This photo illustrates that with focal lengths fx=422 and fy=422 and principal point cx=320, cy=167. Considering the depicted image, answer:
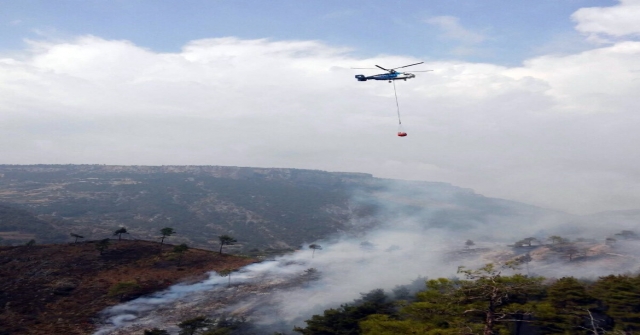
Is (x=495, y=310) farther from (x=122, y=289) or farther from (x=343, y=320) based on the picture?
(x=122, y=289)

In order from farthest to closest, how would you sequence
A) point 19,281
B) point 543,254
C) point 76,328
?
point 543,254, point 19,281, point 76,328

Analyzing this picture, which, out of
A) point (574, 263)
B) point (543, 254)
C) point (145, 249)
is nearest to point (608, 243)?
point (543, 254)

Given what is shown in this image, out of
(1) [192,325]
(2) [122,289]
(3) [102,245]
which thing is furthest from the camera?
(3) [102,245]

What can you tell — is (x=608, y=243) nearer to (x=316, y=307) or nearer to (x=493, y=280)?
(x=316, y=307)

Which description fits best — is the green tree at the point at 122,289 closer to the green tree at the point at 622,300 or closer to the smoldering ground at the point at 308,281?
the smoldering ground at the point at 308,281

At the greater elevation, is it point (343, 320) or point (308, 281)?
point (343, 320)

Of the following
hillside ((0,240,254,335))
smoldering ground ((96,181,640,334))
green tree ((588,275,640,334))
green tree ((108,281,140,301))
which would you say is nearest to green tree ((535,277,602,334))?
green tree ((588,275,640,334))

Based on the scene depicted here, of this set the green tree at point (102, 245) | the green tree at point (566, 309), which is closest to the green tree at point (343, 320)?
the green tree at point (566, 309)

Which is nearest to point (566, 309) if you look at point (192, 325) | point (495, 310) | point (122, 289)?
point (495, 310)
